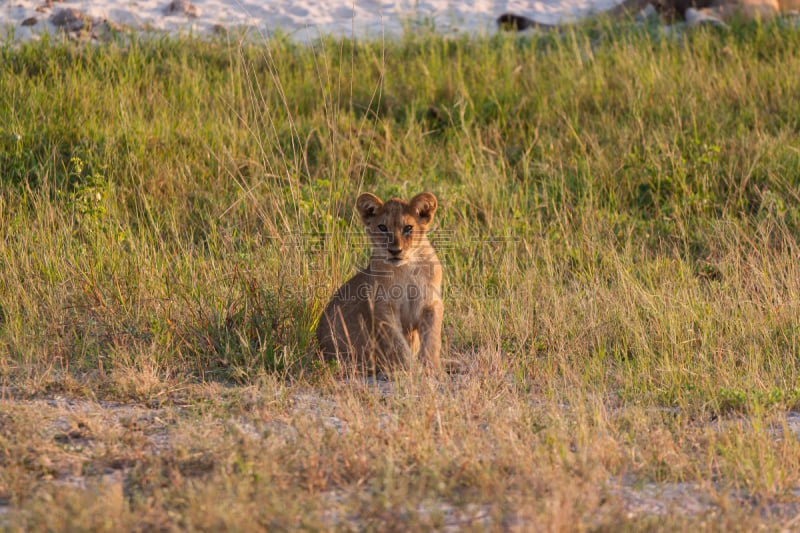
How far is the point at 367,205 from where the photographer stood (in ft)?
17.7

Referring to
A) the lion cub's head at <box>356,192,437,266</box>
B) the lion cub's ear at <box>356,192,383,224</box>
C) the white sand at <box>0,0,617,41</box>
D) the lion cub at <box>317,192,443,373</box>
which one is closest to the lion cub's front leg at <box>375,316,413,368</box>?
the lion cub at <box>317,192,443,373</box>

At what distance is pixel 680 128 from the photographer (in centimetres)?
898

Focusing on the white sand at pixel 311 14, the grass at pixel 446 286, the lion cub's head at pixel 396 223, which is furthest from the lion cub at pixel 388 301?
the white sand at pixel 311 14

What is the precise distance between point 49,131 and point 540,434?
5959 mm

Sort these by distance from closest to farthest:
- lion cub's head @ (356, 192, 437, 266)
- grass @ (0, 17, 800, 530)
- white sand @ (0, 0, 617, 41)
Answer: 1. grass @ (0, 17, 800, 530)
2. lion cub's head @ (356, 192, 437, 266)
3. white sand @ (0, 0, 617, 41)

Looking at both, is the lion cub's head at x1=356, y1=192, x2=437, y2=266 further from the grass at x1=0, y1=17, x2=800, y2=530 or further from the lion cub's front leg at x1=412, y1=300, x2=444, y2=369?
the grass at x1=0, y1=17, x2=800, y2=530

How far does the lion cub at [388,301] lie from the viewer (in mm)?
5316

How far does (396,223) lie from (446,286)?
1519 millimetres

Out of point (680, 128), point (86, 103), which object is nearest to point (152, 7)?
point (86, 103)

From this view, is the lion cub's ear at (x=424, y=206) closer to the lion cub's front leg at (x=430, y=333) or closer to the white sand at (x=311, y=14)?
the lion cub's front leg at (x=430, y=333)

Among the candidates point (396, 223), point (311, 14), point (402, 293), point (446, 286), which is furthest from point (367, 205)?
point (311, 14)

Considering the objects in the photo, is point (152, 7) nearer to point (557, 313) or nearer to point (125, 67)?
point (125, 67)

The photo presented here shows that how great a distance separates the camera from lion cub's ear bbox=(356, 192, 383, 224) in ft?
17.5

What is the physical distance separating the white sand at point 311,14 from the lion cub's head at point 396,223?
6.63m
